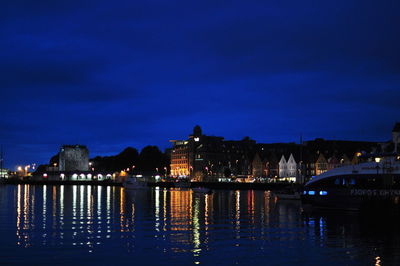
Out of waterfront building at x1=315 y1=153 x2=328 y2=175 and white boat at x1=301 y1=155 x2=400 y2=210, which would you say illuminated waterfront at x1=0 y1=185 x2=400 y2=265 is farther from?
waterfront building at x1=315 y1=153 x2=328 y2=175

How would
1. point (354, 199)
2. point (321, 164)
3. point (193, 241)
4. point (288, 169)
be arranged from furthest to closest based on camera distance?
point (288, 169), point (321, 164), point (354, 199), point (193, 241)

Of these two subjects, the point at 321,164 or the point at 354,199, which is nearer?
the point at 354,199

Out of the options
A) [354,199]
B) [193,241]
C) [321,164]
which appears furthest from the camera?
[321,164]

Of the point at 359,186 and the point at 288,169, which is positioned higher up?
the point at 288,169

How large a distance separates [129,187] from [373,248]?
134016mm

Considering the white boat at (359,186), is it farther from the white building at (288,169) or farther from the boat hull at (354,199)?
the white building at (288,169)

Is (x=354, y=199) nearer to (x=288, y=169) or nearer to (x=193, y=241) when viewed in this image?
(x=193, y=241)

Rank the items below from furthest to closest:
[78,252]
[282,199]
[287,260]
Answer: [282,199] → [78,252] → [287,260]

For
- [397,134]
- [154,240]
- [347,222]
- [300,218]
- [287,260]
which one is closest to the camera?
[287,260]

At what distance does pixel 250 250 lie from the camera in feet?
100

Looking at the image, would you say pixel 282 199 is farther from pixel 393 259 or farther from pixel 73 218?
pixel 393 259

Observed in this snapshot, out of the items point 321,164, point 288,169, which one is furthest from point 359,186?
point 288,169

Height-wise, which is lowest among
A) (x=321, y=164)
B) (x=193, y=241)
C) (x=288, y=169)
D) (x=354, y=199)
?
(x=193, y=241)

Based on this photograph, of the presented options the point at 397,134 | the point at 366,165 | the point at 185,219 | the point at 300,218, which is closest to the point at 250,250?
the point at 185,219
